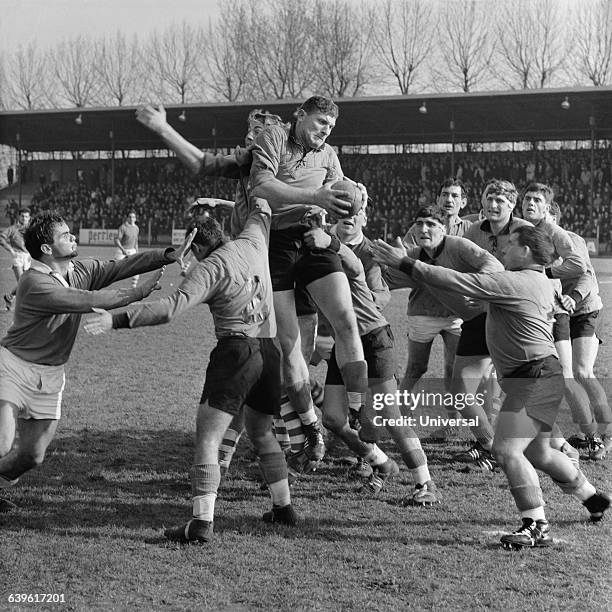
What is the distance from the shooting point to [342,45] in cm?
1814

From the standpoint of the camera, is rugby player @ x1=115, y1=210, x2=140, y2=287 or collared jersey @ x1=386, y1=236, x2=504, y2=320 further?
rugby player @ x1=115, y1=210, x2=140, y2=287

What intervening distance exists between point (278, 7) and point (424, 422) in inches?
289

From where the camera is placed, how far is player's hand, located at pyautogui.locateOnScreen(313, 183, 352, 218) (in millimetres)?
4633

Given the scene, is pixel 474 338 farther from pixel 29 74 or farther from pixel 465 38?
pixel 29 74

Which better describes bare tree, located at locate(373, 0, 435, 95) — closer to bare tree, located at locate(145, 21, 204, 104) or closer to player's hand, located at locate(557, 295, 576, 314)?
bare tree, located at locate(145, 21, 204, 104)

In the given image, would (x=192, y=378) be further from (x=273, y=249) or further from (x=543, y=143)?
(x=543, y=143)

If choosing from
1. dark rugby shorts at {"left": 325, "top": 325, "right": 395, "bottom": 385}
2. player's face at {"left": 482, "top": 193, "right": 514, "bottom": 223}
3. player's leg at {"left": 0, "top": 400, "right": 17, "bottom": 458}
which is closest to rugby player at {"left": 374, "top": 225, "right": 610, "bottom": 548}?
dark rugby shorts at {"left": 325, "top": 325, "right": 395, "bottom": 385}

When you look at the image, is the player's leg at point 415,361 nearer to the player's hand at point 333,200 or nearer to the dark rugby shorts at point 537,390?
the dark rugby shorts at point 537,390

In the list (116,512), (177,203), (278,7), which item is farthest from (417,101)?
(116,512)

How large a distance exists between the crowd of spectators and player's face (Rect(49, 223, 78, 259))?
25432 mm

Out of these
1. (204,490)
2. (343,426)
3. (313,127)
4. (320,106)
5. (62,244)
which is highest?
(320,106)

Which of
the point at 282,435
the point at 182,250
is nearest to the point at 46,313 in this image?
the point at 182,250

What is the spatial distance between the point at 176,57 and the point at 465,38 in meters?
4.48

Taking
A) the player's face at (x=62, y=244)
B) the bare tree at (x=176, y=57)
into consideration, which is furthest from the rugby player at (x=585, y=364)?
the bare tree at (x=176, y=57)
